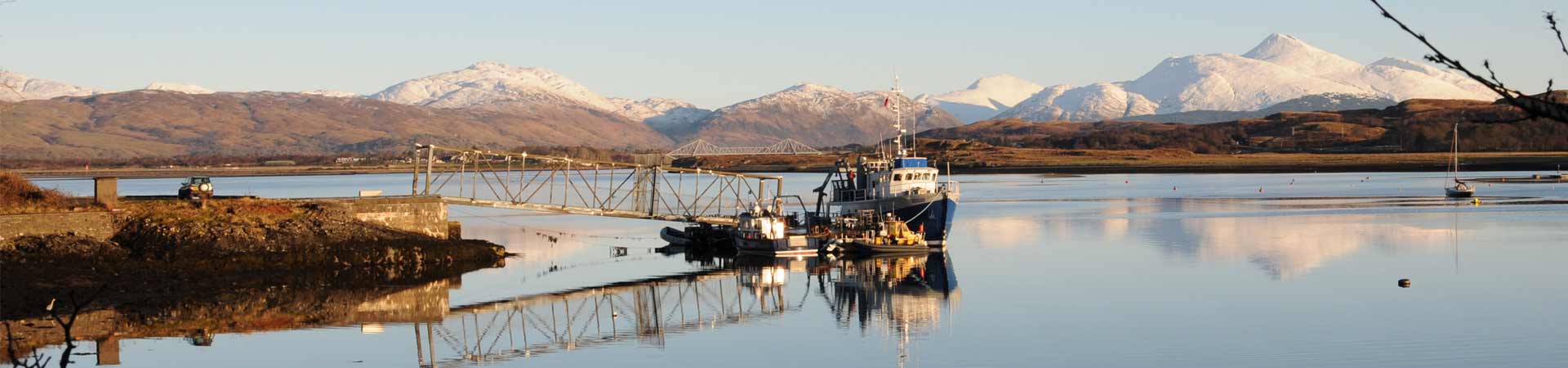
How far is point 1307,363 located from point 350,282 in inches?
1125

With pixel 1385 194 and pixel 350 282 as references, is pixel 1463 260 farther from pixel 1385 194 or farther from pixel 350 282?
pixel 1385 194

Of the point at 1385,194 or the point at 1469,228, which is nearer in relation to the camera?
the point at 1469,228

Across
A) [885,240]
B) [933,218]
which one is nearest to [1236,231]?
[933,218]

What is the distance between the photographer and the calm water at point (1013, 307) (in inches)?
1235

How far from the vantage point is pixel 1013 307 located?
130ft

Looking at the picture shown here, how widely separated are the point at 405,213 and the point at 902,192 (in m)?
20.5

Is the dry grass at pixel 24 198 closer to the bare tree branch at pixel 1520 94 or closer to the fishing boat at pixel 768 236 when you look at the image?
the fishing boat at pixel 768 236

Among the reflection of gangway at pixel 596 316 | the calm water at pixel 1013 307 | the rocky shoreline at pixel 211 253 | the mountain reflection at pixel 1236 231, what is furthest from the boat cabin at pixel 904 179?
the rocky shoreline at pixel 211 253

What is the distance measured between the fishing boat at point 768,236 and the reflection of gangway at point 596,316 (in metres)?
8.33

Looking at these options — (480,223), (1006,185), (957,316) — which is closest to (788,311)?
(957,316)

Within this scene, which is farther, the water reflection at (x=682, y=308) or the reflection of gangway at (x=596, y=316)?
the water reflection at (x=682, y=308)

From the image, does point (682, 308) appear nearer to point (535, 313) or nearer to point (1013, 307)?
point (535, 313)

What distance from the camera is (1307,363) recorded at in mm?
28797

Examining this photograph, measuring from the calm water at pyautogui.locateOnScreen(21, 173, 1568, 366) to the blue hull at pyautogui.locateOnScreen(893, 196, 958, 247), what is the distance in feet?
4.02
